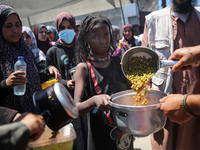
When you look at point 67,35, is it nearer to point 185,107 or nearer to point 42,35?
point 42,35

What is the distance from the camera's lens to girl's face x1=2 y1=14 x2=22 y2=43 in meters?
2.30

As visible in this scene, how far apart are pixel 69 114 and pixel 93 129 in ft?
2.76

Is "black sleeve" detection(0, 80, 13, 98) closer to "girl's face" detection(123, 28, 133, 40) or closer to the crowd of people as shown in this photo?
the crowd of people

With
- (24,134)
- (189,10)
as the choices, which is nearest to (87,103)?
(24,134)

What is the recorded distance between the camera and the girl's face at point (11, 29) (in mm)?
2299

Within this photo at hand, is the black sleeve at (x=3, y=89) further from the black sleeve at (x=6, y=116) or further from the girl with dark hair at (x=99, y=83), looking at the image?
the girl with dark hair at (x=99, y=83)

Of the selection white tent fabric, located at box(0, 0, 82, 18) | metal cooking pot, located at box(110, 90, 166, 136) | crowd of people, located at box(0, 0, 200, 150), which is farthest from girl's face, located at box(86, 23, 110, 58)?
white tent fabric, located at box(0, 0, 82, 18)

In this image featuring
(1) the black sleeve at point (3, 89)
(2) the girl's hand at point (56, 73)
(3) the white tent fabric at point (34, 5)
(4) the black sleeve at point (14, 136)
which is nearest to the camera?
(4) the black sleeve at point (14, 136)

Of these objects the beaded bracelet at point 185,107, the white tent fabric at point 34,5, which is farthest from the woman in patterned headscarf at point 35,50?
the white tent fabric at point 34,5

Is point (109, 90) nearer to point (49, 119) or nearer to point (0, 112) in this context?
point (49, 119)

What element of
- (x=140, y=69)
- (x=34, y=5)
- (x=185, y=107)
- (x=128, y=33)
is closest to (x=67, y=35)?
(x=140, y=69)

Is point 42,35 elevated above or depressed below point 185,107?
above

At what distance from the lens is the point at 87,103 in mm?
1816

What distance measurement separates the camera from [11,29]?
7.60 feet
